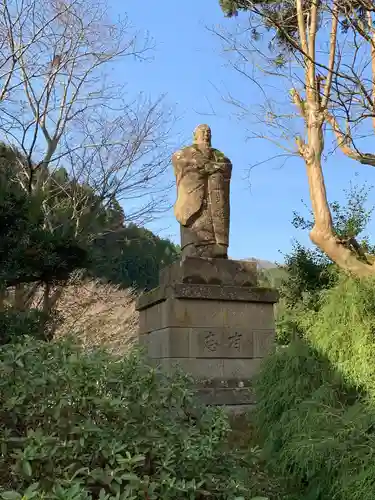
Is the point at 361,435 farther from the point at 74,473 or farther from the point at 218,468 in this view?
the point at 74,473

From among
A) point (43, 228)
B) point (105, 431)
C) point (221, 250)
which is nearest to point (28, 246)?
point (43, 228)

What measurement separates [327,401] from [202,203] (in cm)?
419

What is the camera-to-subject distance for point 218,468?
2100 millimetres

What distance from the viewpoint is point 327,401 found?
128 inches

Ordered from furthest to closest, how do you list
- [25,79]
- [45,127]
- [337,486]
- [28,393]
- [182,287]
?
[45,127] < [25,79] < [182,287] < [337,486] < [28,393]

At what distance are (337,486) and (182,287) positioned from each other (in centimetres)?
383

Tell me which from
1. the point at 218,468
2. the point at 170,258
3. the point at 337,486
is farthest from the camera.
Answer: the point at 170,258

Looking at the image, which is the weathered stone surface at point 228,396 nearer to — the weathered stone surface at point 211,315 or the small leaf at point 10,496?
the weathered stone surface at point 211,315

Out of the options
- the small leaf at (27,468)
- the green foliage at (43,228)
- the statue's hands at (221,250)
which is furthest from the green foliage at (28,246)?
the small leaf at (27,468)

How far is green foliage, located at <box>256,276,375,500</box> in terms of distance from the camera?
269 centimetres

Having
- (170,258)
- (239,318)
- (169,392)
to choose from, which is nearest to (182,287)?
(239,318)

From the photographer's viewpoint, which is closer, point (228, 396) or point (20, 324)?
point (228, 396)

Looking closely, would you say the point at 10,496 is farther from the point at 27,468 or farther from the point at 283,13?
the point at 283,13

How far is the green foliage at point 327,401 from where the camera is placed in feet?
8.81
